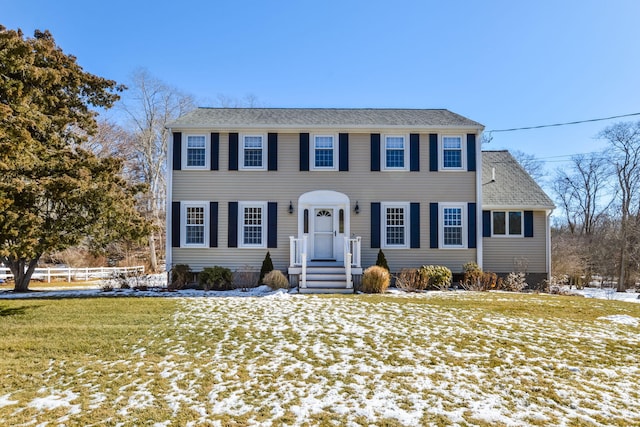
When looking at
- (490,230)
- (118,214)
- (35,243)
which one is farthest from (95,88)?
(490,230)

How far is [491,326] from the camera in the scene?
24.7 feet

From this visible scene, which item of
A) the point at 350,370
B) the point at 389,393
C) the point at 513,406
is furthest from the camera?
the point at 350,370

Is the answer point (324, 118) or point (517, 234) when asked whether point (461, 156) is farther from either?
point (324, 118)

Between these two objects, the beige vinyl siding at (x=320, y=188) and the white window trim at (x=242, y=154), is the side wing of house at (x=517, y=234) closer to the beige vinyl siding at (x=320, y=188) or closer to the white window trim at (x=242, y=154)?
the beige vinyl siding at (x=320, y=188)

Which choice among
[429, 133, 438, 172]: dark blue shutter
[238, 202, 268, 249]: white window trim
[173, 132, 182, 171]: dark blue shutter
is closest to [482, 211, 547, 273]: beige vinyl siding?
[429, 133, 438, 172]: dark blue shutter

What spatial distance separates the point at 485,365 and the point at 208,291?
9045 mm

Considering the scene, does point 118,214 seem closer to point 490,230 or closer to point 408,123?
point 408,123

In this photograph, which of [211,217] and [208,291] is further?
[211,217]

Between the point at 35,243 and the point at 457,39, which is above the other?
the point at 457,39

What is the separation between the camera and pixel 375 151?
14109 mm

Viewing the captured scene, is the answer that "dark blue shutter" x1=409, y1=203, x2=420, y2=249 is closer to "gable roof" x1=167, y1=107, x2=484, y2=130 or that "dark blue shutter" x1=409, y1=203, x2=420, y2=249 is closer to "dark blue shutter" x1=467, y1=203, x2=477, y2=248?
"dark blue shutter" x1=467, y1=203, x2=477, y2=248

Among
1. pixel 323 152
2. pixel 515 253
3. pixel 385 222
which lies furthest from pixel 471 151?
pixel 323 152

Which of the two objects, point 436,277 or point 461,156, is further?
point 461,156

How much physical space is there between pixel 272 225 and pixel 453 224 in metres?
6.38
